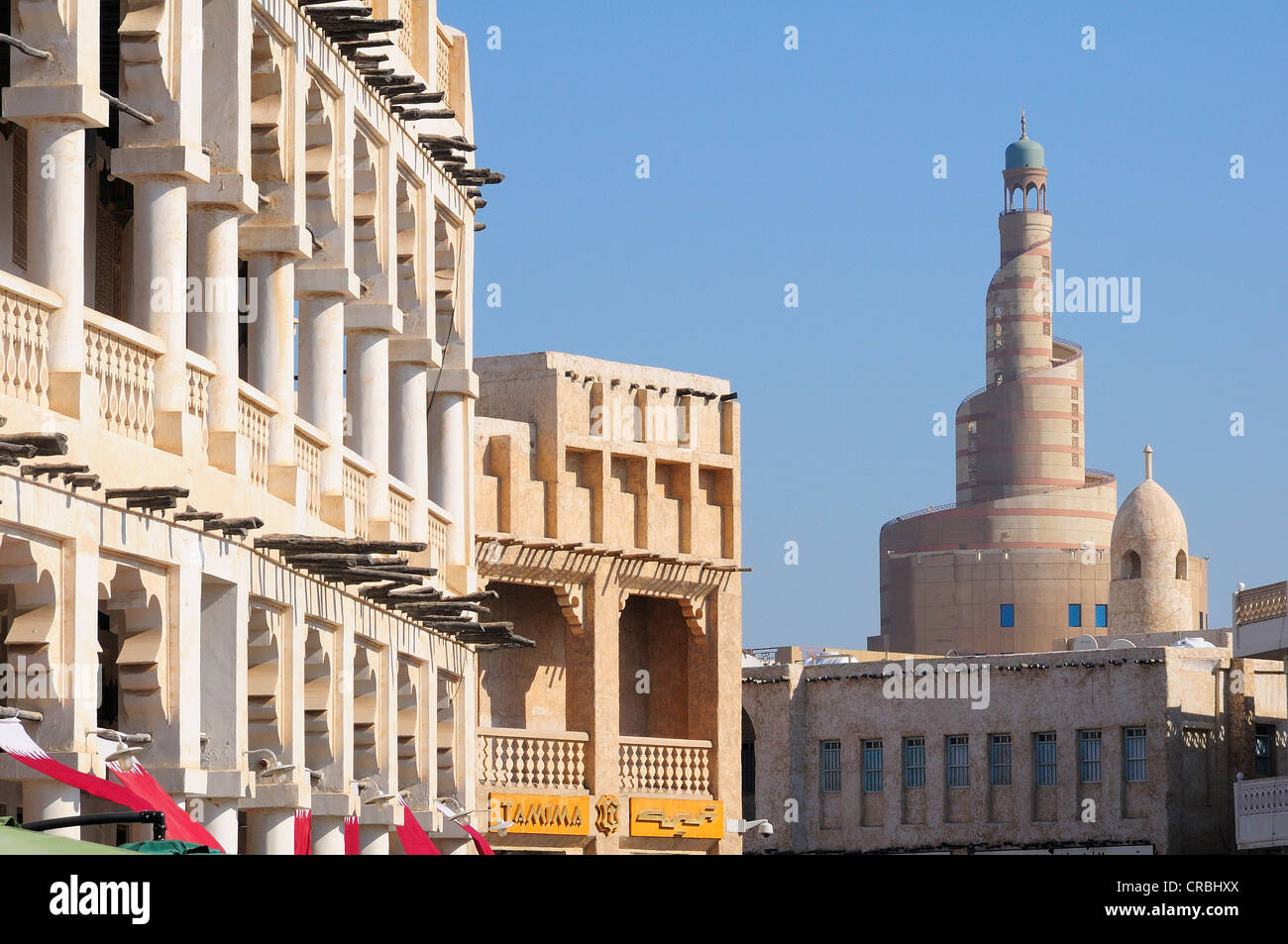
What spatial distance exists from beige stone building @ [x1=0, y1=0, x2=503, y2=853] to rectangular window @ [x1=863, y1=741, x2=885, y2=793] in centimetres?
2769

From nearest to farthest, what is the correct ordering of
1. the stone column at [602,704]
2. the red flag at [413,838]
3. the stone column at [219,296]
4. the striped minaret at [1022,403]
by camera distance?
1. the stone column at [219,296]
2. the red flag at [413,838]
3. the stone column at [602,704]
4. the striped minaret at [1022,403]

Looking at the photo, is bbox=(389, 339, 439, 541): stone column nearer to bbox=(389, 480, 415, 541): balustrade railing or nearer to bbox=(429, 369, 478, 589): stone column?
bbox=(389, 480, 415, 541): balustrade railing

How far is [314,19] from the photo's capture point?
68.4 feet

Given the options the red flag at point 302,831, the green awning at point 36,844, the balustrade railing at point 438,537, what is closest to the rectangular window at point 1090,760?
the balustrade railing at point 438,537

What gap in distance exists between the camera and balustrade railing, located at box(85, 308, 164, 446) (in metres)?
16.4

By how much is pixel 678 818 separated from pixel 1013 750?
50.6 ft

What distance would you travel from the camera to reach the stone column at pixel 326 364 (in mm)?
21750

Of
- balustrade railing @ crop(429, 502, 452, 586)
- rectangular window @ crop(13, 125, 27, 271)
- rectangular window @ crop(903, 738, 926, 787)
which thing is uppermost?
rectangular window @ crop(13, 125, 27, 271)

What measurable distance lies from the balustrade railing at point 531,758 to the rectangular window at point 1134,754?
1689 cm

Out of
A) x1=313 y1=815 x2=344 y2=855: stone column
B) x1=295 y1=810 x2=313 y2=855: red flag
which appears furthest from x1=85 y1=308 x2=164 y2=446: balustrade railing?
x1=313 y1=815 x2=344 y2=855: stone column

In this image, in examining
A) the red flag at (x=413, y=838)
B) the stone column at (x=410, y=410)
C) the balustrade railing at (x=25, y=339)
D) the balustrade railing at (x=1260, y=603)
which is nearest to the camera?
the balustrade railing at (x=25, y=339)

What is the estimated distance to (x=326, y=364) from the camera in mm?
22344

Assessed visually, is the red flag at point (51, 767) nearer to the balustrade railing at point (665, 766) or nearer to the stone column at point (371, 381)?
the stone column at point (371, 381)
